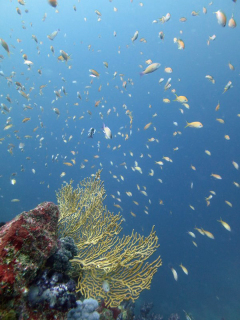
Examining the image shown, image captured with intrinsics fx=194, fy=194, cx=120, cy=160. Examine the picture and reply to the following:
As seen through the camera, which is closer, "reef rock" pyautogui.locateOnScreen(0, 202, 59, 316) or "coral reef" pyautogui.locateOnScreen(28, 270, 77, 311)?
"reef rock" pyautogui.locateOnScreen(0, 202, 59, 316)

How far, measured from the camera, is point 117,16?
49375 mm

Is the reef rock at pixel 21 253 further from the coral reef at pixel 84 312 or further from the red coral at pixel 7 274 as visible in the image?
the coral reef at pixel 84 312

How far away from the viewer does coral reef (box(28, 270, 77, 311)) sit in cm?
232

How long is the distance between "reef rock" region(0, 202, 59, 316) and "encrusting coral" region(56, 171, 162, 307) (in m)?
1.27

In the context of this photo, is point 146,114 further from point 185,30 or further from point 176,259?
point 176,259

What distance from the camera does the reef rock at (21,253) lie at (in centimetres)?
177

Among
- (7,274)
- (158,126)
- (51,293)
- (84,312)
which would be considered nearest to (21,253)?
(7,274)

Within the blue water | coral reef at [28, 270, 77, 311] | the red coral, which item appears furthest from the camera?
the blue water

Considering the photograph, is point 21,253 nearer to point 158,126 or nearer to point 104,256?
point 104,256

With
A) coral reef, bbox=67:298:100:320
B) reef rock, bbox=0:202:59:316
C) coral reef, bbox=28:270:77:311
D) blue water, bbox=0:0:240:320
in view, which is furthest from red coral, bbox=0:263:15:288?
blue water, bbox=0:0:240:320

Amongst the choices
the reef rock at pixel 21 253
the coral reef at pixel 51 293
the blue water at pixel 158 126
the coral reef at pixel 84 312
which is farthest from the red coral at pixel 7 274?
the blue water at pixel 158 126

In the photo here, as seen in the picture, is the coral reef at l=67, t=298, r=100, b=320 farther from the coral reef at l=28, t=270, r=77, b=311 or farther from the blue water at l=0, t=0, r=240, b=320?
the blue water at l=0, t=0, r=240, b=320

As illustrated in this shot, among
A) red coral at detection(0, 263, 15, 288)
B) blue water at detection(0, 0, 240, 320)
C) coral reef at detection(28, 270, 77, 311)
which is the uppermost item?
blue water at detection(0, 0, 240, 320)

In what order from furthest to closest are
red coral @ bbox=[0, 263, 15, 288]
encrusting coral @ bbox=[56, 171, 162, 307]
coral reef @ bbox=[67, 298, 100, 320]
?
1. encrusting coral @ bbox=[56, 171, 162, 307]
2. coral reef @ bbox=[67, 298, 100, 320]
3. red coral @ bbox=[0, 263, 15, 288]
